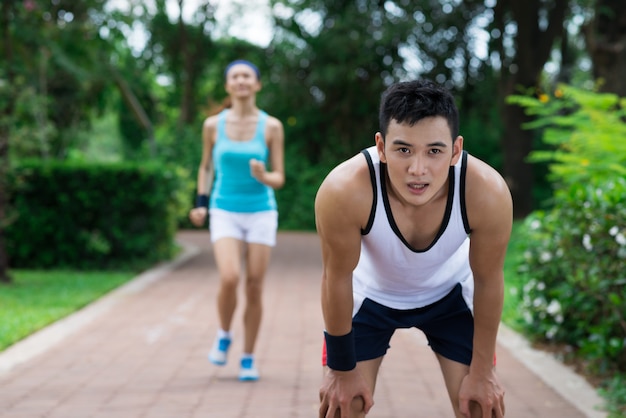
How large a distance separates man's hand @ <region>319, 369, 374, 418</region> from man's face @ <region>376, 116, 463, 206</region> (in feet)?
2.38

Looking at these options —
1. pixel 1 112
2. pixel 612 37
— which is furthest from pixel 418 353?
pixel 1 112

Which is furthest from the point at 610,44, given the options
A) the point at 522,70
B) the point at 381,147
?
the point at 522,70

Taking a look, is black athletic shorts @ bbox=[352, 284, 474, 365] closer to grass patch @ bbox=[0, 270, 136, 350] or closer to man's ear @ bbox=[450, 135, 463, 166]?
man's ear @ bbox=[450, 135, 463, 166]

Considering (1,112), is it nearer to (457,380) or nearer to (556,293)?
(556,293)

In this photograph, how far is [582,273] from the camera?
6.39 meters

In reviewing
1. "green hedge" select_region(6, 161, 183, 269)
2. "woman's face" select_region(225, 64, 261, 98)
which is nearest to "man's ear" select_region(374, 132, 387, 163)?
"woman's face" select_region(225, 64, 261, 98)

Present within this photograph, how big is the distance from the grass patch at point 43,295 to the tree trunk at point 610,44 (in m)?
6.98

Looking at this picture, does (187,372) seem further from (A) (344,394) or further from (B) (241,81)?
(A) (344,394)

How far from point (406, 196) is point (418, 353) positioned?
4780 mm

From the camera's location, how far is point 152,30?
90.5 feet

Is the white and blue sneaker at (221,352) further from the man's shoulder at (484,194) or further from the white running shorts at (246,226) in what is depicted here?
the man's shoulder at (484,194)

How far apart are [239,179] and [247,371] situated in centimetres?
137

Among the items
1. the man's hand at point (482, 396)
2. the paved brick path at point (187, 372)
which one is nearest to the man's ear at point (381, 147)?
the man's hand at point (482, 396)

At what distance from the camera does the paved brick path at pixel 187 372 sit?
217 inches
